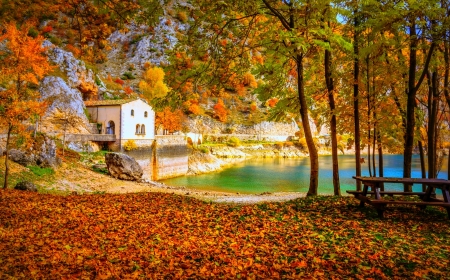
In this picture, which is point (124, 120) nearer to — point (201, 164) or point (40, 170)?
point (201, 164)

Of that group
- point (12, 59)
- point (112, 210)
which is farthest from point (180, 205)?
point (12, 59)

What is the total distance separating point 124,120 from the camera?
32250 mm

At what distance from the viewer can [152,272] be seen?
13.9 feet

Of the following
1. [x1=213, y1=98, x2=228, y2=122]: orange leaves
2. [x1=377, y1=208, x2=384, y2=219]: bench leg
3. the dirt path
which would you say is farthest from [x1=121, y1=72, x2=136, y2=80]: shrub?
[x1=377, y1=208, x2=384, y2=219]: bench leg

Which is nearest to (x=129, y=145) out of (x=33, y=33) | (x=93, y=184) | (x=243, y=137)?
(x=93, y=184)

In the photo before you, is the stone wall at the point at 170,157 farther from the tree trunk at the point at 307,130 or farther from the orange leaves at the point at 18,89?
the tree trunk at the point at 307,130

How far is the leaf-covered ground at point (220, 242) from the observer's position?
423 centimetres

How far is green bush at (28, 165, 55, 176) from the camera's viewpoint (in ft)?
56.5

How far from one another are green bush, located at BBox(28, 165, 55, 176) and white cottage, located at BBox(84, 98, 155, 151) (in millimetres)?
13059

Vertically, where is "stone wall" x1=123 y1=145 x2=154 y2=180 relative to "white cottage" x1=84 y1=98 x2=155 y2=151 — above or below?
below

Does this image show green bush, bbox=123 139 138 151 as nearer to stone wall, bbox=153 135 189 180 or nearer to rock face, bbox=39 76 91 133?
stone wall, bbox=153 135 189 180

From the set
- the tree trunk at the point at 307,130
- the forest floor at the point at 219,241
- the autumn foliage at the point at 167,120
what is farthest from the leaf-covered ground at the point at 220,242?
the autumn foliage at the point at 167,120

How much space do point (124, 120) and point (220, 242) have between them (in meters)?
29.0

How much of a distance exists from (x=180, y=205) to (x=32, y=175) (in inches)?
468
